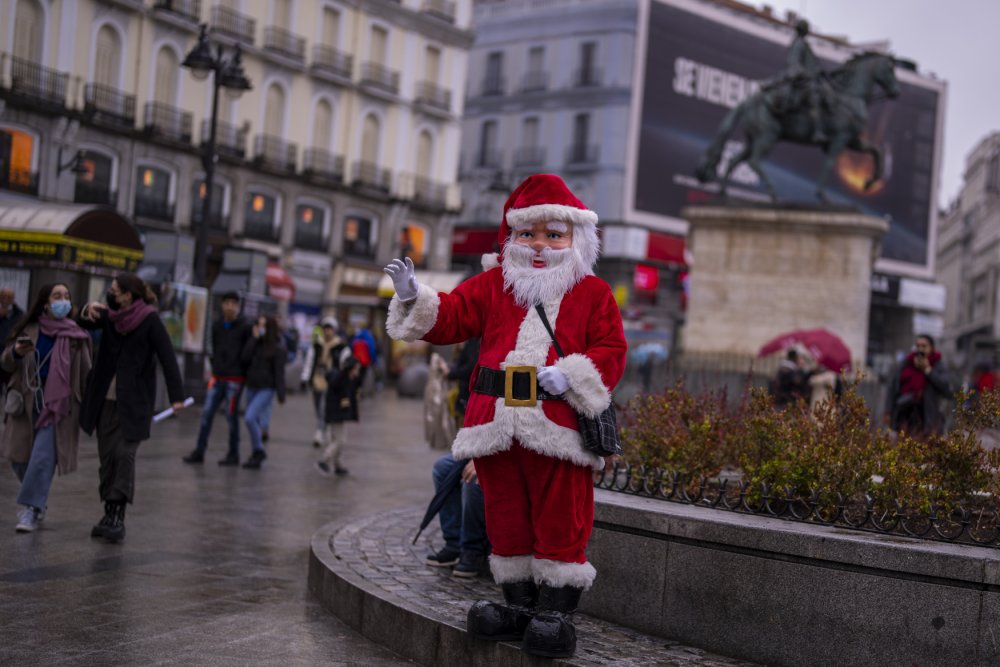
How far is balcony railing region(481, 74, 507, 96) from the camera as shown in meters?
58.2

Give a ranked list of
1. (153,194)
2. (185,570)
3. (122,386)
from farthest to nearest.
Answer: (153,194) < (122,386) < (185,570)

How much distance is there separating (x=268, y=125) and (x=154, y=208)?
5596mm

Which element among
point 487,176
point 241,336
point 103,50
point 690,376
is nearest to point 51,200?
point 103,50

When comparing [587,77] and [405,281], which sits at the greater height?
[587,77]

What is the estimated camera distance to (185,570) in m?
7.29

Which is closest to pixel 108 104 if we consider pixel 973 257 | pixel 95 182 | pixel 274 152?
pixel 95 182

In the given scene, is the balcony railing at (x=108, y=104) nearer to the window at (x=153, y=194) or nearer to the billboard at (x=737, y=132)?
the window at (x=153, y=194)

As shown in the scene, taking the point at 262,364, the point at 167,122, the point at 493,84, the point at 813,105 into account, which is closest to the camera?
the point at 262,364

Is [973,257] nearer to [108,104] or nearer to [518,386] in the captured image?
[108,104]

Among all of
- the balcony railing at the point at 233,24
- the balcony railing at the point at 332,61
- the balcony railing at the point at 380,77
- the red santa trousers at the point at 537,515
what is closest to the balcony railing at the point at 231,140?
the balcony railing at the point at 233,24

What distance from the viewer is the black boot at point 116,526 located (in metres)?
7.89

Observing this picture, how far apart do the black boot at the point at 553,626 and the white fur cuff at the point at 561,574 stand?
5 centimetres

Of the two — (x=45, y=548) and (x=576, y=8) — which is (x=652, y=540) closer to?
(x=45, y=548)

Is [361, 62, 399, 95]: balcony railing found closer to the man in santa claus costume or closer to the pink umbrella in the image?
the pink umbrella
